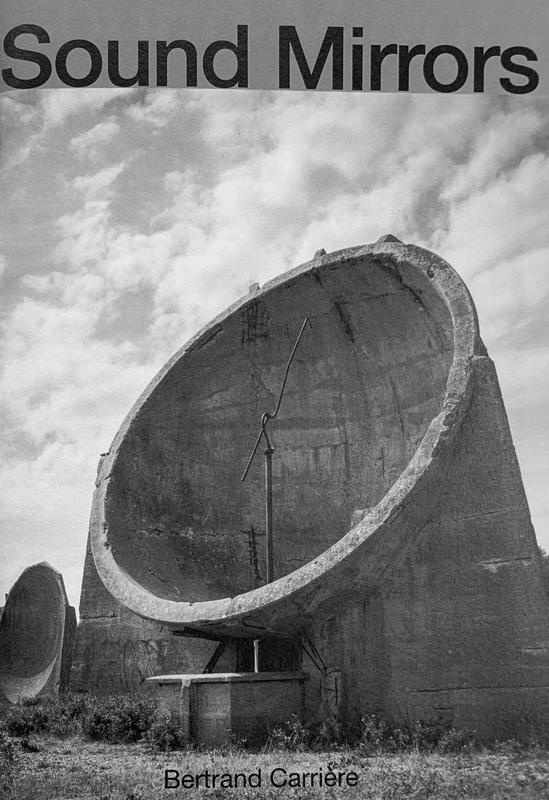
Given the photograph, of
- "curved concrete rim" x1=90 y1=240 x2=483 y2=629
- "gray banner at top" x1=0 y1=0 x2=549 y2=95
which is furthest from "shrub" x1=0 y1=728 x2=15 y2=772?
"gray banner at top" x1=0 y1=0 x2=549 y2=95

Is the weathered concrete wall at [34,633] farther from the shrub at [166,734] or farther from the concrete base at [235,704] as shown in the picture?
the concrete base at [235,704]

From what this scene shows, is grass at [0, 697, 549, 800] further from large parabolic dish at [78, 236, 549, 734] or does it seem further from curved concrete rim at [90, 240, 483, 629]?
curved concrete rim at [90, 240, 483, 629]

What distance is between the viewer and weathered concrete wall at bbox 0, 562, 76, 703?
1384cm

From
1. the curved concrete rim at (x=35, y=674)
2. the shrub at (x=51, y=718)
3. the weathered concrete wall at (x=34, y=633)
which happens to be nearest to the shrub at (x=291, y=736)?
the shrub at (x=51, y=718)

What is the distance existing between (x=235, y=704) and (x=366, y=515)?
6.72ft

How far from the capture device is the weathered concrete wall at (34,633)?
1384cm

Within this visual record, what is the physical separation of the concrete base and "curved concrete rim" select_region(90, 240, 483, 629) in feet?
1.73

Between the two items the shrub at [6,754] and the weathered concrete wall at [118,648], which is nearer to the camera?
the shrub at [6,754]

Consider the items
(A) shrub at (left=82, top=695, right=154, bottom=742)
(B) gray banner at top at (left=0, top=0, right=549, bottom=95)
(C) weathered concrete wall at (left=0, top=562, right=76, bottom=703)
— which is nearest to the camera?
(B) gray banner at top at (left=0, top=0, right=549, bottom=95)

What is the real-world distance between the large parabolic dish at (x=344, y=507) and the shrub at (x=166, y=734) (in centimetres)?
82

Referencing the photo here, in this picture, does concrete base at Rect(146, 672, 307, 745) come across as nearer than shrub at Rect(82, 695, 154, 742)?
Yes

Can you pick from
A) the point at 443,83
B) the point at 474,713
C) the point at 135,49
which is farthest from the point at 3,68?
the point at 474,713

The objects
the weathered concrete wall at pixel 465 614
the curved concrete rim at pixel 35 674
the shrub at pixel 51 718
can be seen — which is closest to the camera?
the weathered concrete wall at pixel 465 614

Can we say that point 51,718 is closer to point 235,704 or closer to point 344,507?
point 235,704
